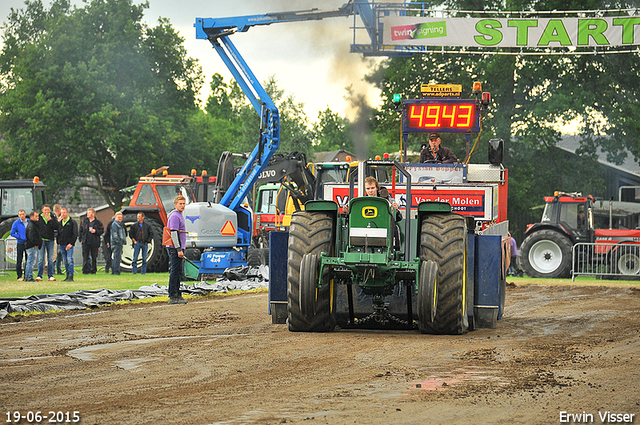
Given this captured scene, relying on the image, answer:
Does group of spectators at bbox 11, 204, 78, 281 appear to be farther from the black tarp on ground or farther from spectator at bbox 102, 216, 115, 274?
the black tarp on ground

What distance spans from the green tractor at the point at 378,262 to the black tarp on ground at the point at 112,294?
523cm

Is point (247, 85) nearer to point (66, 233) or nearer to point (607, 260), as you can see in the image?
point (66, 233)

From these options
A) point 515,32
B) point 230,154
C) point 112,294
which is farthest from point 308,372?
point 515,32

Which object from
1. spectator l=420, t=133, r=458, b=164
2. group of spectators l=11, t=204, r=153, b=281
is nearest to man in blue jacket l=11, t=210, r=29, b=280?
group of spectators l=11, t=204, r=153, b=281

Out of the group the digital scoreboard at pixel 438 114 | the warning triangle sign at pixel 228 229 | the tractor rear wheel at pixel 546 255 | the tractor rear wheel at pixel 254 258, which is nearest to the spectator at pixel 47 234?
the warning triangle sign at pixel 228 229

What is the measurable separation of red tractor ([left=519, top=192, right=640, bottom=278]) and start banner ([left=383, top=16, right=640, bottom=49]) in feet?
17.7

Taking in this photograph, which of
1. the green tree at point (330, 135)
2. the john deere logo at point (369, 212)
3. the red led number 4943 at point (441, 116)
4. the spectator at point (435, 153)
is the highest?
the green tree at point (330, 135)

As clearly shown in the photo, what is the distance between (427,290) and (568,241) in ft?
61.2

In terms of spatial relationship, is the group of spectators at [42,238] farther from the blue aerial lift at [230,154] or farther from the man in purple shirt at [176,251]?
the man in purple shirt at [176,251]

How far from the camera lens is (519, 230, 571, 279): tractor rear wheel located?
2683 cm

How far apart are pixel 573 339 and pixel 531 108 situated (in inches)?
1153

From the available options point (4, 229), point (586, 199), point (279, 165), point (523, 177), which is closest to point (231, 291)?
point (279, 165)

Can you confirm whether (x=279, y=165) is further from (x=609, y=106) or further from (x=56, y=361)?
(x=609, y=106)

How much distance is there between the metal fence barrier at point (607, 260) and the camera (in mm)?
25547
